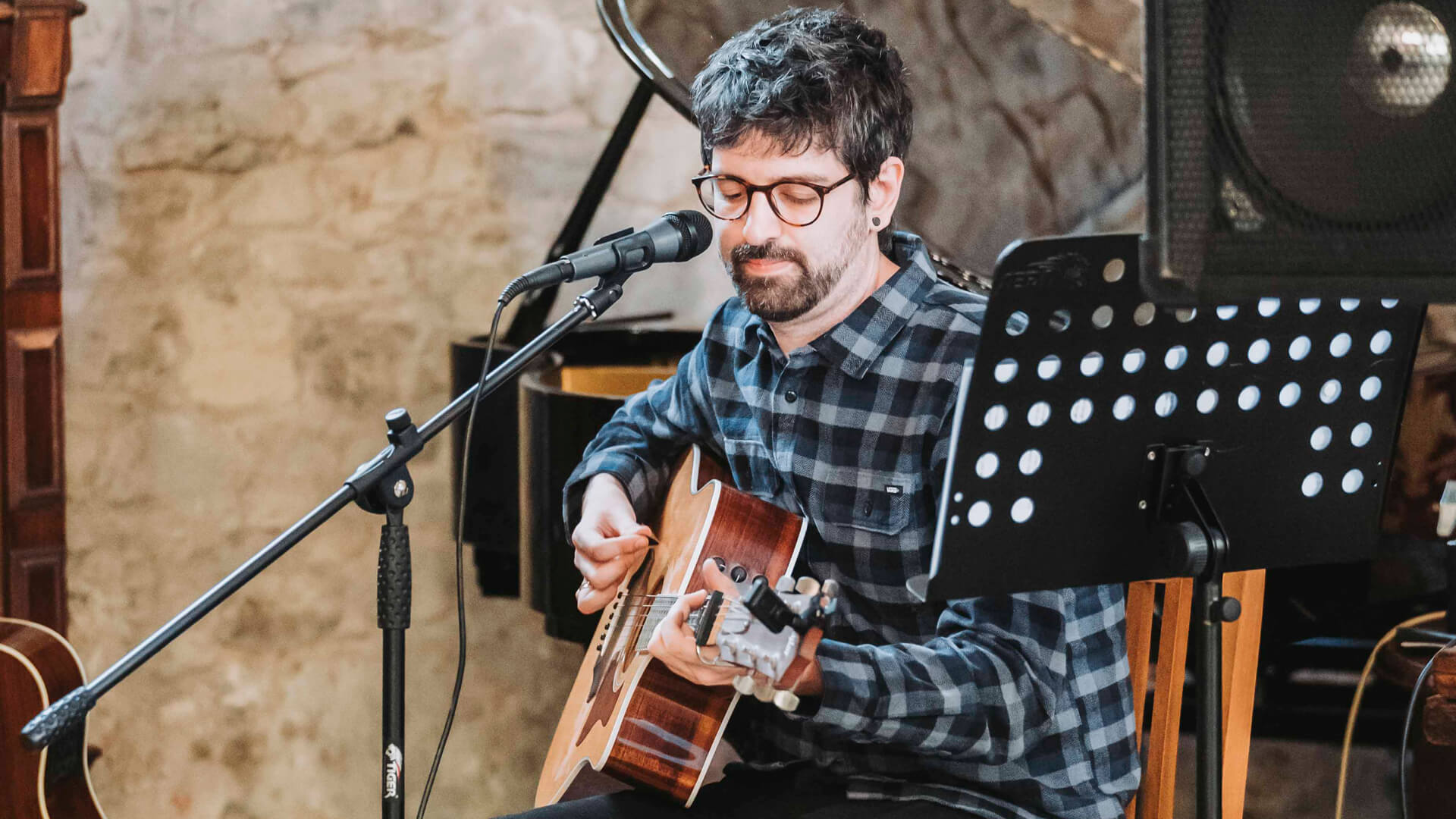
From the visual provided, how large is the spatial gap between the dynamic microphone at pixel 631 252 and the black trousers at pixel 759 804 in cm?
62

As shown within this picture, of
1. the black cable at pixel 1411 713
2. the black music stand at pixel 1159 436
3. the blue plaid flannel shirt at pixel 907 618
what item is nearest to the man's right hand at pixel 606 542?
the blue plaid flannel shirt at pixel 907 618

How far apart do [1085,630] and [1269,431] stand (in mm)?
329

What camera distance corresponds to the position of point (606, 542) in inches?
68.8

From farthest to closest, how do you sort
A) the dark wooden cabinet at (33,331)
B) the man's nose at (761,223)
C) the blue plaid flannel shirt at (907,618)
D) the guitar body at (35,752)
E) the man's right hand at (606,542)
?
the dark wooden cabinet at (33,331), the guitar body at (35,752), the man's right hand at (606,542), the man's nose at (761,223), the blue plaid flannel shirt at (907,618)

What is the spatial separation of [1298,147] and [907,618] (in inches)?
28.1

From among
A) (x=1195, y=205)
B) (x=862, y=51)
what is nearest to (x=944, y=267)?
(x=862, y=51)

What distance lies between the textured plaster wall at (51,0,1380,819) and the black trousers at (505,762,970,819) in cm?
183

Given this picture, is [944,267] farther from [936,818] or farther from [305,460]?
[305,460]

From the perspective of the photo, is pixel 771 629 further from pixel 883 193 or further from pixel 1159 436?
pixel 883 193

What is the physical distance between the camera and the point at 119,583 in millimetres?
3209

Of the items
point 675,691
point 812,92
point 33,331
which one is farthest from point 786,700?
point 33,331

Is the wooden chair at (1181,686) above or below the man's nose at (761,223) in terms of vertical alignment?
below

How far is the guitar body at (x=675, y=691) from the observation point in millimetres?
1532

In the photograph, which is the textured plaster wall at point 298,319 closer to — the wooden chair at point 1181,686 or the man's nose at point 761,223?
the man's nose at point 761,223
